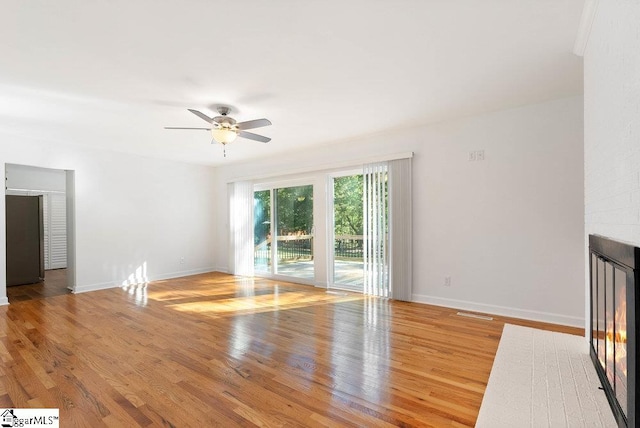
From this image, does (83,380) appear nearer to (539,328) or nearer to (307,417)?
(307,417)

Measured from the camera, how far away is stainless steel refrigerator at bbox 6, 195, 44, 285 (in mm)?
5824

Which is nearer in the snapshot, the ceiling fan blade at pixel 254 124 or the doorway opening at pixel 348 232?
the ceiling fan blade at pixel 254 124

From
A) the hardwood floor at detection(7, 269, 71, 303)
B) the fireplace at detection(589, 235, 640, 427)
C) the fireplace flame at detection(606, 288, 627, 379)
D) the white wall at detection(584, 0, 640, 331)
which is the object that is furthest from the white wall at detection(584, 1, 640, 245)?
the hardwood floor at detection(7, 269, 71, 303)

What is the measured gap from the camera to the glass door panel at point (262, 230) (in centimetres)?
663

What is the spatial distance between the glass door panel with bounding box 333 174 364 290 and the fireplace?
3.27 meters

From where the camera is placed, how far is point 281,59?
255 cm

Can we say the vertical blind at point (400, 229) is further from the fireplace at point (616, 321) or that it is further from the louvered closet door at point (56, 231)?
the louvered closet door at point (56, 231)

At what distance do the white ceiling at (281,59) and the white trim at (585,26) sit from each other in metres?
0.04

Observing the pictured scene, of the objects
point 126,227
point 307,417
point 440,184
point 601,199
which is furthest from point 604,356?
point 126,227

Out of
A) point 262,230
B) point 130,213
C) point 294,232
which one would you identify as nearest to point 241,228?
point 262,230

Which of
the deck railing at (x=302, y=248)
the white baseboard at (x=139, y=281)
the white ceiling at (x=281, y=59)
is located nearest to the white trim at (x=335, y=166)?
the white ceiling at (x=281, y=59)

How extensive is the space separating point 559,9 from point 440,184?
2.47 m

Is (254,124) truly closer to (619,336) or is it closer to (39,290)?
(619,336)

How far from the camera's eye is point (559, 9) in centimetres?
199
